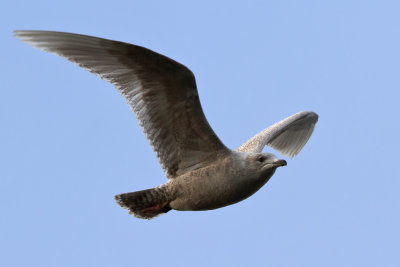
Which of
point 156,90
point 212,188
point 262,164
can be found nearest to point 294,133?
point 262,164

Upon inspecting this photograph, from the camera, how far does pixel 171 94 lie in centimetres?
1047

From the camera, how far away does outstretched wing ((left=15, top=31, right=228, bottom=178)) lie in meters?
10.1

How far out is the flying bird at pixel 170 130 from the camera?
10188 mm

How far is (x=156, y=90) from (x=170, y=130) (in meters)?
0.68

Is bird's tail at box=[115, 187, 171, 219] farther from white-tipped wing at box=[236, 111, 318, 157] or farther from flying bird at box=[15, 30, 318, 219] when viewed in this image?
white-tipped wing at box=[236, 111, 318, 157]

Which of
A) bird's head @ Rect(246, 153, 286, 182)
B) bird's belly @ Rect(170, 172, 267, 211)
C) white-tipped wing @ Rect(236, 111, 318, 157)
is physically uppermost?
white-tipped wing @ Rect(236, 111, 318, 157)

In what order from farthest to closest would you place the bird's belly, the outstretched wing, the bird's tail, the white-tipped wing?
1. the white-tipped wing
2. the bird's tail
3. the bird's belly
4. the outstretched wing

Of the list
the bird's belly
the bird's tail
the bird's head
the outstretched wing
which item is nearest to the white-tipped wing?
the bird's head

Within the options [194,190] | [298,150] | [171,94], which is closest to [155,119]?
[171,94]

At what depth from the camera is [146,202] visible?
1129 cm

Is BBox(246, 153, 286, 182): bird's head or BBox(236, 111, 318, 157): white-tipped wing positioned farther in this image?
BBox(236, 111, 318, 157): white-tipped wing

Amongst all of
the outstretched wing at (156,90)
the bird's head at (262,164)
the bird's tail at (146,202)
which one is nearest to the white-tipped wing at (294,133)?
the bird's head at (262,164)

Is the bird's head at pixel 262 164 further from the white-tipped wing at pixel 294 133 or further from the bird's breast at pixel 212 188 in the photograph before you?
the white-tipped wing at pixel 294 133

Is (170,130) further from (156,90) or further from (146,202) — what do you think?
(146,202)
